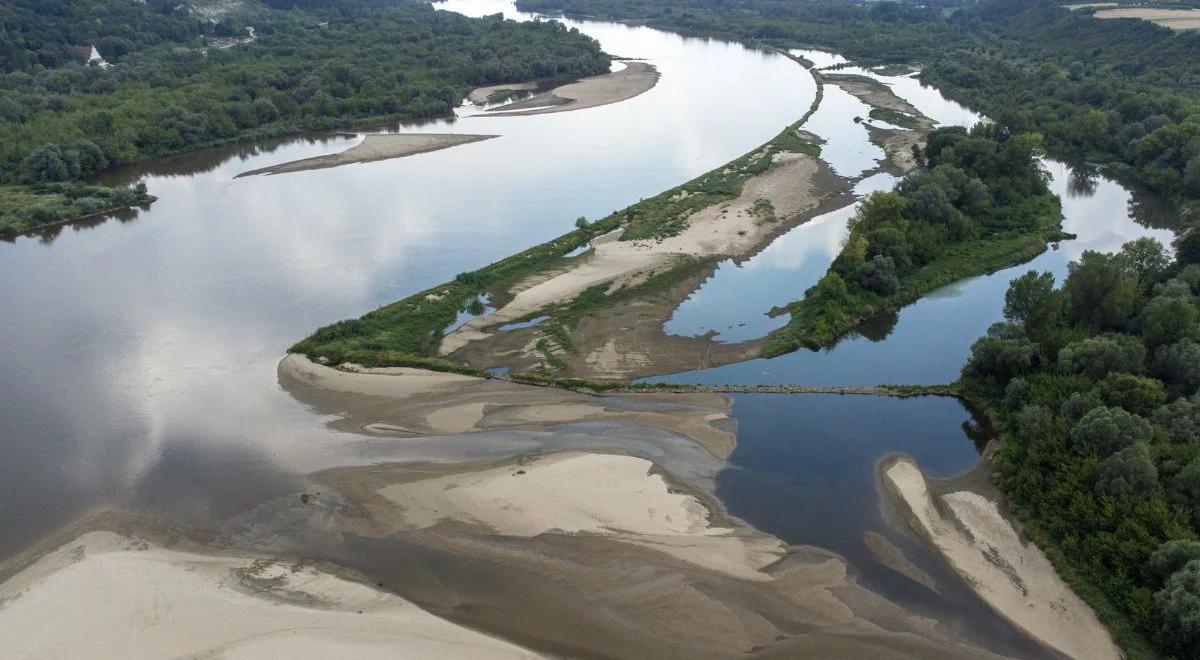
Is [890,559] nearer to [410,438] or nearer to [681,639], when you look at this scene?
[681,639]

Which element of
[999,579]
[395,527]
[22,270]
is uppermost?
[22,270]

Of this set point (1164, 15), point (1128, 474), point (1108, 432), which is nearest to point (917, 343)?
point (1108, 432)

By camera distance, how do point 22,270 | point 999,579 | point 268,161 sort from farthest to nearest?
point 268,161 < point 22,270 < point 999,579

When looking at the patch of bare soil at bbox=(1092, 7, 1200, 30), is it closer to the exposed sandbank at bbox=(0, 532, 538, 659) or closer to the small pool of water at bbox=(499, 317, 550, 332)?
the small pool of water at bbox=(499, 317, 550, 332)

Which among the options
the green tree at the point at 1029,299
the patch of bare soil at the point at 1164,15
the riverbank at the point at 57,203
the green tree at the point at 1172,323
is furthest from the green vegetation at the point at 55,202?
the patch of bare soil at the point at 1164,15

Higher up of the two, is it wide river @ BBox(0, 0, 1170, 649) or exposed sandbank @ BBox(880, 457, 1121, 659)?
wide river @ BBox(0, 0, 1170, 649)

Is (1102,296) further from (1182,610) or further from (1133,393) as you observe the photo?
(1182,610)

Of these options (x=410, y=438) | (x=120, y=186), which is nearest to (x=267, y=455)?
(x=410, y=438)

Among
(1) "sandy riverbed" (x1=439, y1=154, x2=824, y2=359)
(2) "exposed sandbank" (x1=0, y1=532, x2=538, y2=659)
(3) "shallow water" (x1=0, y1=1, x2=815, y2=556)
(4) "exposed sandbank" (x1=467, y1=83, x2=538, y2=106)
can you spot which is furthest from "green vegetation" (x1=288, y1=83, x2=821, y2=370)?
(4) "exposed sandbank" (x1=467, y1=83, x2=538, y2=106)
